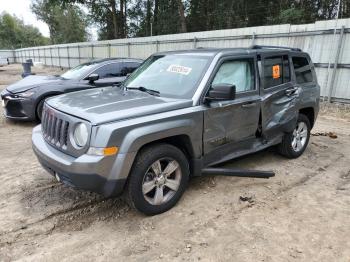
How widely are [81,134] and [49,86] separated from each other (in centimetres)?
491

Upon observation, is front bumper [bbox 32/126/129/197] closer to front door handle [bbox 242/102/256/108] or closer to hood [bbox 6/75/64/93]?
front door handle [bbox 242/102/256/108]

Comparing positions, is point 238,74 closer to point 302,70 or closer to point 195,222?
point 302,70

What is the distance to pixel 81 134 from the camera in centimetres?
324

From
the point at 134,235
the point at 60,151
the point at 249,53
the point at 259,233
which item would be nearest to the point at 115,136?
the point at 60,151

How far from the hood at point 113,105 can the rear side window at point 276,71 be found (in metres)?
1.57

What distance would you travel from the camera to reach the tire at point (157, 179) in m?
3.36

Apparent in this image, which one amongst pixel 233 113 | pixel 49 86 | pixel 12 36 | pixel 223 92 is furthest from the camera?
pixel 12 36

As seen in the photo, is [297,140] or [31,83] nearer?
[297,140]

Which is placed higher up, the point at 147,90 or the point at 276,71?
the point at 276,71

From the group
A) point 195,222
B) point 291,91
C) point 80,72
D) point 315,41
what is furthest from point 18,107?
point 315,41

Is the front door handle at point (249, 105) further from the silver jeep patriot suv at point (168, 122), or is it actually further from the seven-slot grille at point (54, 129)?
the seven-slot grille at point (54, 129)

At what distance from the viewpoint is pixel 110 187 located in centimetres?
321

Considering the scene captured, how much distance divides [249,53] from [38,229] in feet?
11.1

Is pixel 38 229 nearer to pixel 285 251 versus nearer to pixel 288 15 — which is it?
pixel 285 251
